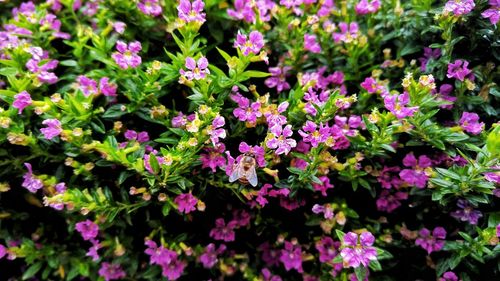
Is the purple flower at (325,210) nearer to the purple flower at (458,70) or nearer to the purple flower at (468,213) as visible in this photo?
the purple flower at (468,213)

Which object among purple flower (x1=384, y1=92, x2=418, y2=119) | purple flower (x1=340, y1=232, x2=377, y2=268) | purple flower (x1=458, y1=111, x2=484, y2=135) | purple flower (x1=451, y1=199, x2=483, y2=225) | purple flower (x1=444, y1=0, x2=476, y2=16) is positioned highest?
purple flower (x1=444, y1=0, x2=476, y2=16)

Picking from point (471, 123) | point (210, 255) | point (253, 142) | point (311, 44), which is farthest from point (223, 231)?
point (471, 123)

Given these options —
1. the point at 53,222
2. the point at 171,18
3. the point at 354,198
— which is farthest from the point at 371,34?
the point at 53,222

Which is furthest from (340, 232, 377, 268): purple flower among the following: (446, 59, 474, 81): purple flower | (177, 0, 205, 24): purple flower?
(177, 0, 205, 24): purple flower

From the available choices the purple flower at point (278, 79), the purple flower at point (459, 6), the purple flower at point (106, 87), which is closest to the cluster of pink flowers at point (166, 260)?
the purple flower at point (106, 87)

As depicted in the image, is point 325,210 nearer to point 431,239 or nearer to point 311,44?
point 431,239

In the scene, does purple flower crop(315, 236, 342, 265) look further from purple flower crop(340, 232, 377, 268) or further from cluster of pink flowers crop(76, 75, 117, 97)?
cluster of pink flowers crop(76, 75, 117, 97)
